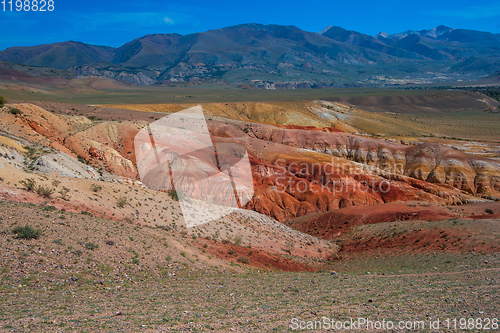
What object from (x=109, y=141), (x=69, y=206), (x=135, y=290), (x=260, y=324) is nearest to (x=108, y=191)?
(x=69, y=206)

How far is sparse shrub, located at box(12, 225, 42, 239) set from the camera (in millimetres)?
12648

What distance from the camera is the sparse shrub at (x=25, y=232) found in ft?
41.5

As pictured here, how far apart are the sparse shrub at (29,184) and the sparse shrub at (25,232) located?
224 inches

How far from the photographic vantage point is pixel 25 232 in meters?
12.7

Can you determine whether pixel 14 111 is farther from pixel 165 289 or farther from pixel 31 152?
pixel 165 289

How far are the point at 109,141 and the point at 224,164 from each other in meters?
16.2

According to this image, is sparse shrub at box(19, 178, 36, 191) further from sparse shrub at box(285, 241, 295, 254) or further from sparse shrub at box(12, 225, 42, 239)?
sparse shrub at box(285, 241, 295, 254)

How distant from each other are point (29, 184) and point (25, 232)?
621cm

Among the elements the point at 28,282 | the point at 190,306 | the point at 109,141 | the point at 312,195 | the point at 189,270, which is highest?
the point at 109,141

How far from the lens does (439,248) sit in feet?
77.2

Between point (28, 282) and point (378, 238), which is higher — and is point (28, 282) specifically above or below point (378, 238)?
above

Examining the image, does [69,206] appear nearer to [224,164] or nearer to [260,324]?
[260,324]

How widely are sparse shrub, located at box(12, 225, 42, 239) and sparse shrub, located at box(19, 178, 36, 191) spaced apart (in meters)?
5.70

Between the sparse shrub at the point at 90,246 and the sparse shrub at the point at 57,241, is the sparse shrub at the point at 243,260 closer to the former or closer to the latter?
the sparse shrub at the point at 90,246
